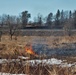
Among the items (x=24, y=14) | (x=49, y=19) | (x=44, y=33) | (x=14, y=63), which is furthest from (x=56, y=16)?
(x=14, y=63)

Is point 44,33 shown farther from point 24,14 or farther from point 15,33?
point 24,14

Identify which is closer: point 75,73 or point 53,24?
point 75,73

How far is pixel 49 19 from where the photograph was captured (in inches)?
3049

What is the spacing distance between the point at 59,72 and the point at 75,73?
403mm

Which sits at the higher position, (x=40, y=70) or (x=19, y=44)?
(x=40, y=70)

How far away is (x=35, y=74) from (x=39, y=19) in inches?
2719

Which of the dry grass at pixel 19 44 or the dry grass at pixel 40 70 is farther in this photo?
the dry grass at pixel 19 44

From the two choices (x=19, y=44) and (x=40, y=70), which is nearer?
(x=40, y=70)

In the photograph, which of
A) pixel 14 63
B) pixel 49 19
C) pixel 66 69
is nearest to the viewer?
pixel 66 69

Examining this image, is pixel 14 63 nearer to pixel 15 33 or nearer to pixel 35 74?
pixel 35 74

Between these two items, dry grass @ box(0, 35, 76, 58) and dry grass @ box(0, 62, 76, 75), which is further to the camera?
dry grass @ box(0, 35, 76, 58)

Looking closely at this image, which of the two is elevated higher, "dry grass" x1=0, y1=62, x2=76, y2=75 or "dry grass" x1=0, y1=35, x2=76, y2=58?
"dry grass" x1=0, y1=62, x2=76, y2=75

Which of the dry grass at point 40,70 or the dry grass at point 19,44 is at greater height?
the dry grass at point 40,70

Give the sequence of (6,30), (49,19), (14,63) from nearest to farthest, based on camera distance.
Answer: (14,63)
(6,30)
(49,19)
